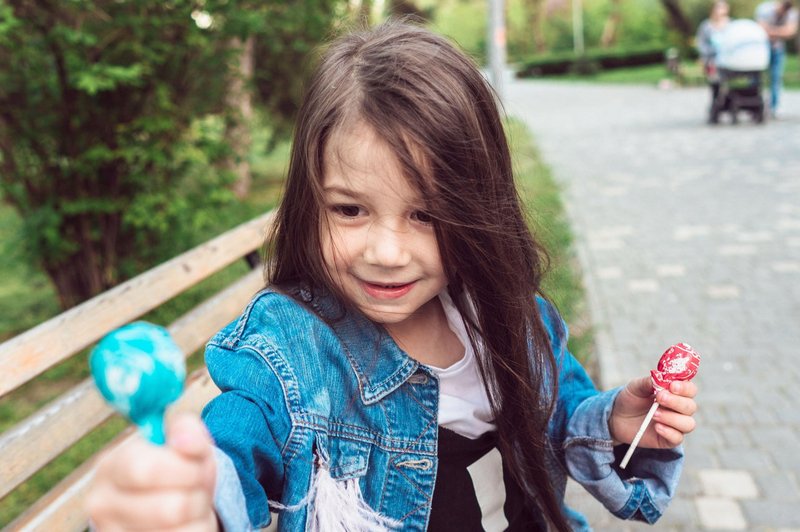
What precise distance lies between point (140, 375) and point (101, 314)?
51.3 inches

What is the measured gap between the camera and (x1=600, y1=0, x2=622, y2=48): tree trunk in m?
42.6

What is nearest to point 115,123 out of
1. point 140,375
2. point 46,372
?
point 46,372

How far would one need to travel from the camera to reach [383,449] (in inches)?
55.9

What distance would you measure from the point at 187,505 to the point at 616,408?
1083 mm

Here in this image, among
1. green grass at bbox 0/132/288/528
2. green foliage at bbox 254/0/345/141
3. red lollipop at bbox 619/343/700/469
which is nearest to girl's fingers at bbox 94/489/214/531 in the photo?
red lollipop at bbox 619/343/700/469

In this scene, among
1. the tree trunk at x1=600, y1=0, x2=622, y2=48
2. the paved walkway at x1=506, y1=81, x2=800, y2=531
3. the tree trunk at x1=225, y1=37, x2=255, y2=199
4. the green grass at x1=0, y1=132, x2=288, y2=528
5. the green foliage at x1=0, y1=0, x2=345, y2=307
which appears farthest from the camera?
the tree trunk at x1=600, y1=0, x2=622, y2=48

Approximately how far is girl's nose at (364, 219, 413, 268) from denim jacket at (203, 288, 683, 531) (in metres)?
0.20

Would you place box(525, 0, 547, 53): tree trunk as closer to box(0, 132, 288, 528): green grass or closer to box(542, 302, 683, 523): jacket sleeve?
box(0, 132, 288, 528): green grass

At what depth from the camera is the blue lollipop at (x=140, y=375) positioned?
2.43ft

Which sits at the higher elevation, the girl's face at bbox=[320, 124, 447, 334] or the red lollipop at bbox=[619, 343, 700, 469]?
the girl's face at bbox=[320, 124, 447, 334]

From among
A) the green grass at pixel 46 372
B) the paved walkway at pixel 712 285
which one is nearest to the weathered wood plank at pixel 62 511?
the green grass at pixel 46 372

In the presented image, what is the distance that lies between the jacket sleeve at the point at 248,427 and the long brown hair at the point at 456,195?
240 millimetres

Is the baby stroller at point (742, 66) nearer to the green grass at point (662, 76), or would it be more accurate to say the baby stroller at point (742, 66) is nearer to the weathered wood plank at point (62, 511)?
the green grass at point (662, 76)

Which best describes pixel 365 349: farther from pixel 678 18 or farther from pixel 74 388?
pixel 678 18
